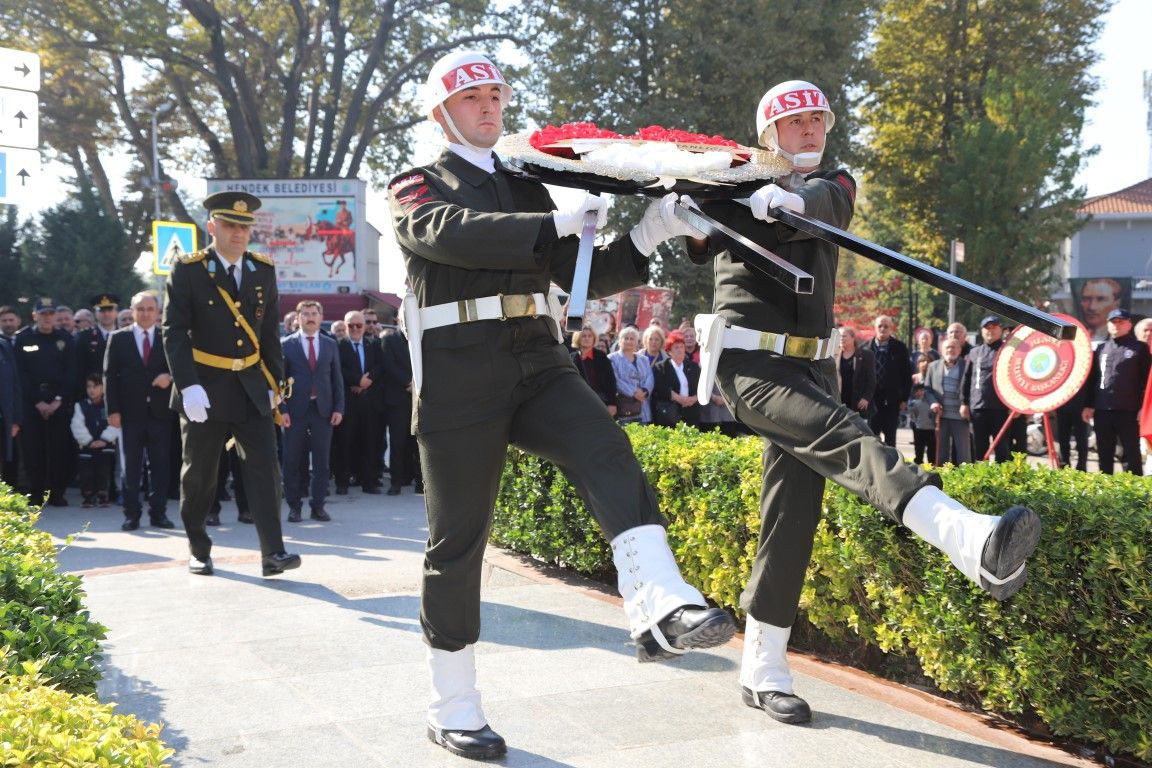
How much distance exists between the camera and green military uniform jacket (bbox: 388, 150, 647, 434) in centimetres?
361

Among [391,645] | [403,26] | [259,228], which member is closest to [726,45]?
[403,26]

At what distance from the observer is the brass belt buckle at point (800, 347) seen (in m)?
4.13

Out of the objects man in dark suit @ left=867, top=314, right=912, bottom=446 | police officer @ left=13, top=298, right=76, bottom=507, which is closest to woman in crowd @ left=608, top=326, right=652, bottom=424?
man in dark suit @ left=867, top=314, right=912, bottom=446

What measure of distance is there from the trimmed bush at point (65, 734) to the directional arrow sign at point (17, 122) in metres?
5.27

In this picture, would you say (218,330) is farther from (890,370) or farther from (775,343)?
(890,370)

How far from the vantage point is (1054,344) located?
33.2ft

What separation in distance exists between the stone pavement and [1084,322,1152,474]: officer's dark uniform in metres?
8.62

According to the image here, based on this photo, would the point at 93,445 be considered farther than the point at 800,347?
Yes

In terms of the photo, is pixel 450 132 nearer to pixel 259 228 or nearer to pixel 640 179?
pixel 640 179

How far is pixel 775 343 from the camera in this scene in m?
4.13

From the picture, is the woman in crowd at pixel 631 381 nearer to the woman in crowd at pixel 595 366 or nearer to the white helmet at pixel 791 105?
the woman in crowd at pixel 595 366

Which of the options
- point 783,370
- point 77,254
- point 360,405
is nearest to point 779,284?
point 783,370

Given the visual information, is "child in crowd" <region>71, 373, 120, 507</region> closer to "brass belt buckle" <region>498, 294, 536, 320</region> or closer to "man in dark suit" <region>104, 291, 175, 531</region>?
"man in dark suit" <region>104, 291, 175, 531</region>

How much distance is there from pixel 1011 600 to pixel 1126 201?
5363cm
